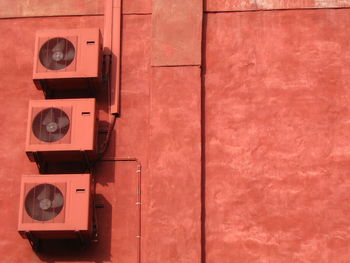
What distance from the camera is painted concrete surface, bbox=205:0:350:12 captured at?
38.0 feet

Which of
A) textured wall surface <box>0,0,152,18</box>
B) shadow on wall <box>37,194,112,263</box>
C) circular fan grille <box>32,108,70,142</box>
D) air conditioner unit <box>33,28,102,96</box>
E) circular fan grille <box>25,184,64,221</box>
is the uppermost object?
textured wall surface <box>0,0,152,18</box>

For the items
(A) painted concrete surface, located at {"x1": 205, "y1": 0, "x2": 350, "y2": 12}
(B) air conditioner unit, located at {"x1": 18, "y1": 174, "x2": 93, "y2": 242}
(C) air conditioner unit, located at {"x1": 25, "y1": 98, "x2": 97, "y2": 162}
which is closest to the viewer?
(B) air conditioner unit, located at {"x1": 18, "y1": 174, "x2": 93, "y2": 242}

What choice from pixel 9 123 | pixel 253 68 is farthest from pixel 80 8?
pixel 253 68

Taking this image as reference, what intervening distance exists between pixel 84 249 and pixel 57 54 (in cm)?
276

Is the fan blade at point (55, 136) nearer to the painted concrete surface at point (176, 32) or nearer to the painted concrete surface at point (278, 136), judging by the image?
the painted concrete surface at point (176, 32)

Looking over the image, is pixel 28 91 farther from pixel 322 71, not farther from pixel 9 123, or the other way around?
pixel 322 71

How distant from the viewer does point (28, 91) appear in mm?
11375

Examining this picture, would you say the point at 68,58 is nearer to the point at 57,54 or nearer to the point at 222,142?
the point at 57,54

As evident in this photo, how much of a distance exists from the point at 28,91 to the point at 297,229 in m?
4.32

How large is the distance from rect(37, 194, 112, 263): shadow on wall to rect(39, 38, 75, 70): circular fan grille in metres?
2.16

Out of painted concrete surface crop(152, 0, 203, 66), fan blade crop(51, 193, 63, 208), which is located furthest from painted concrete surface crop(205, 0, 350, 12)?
fan blade crop(51, 193, 63, 208)

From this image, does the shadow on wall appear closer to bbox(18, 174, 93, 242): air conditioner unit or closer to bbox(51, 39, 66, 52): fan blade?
bbox(18, 174, 93, 242): air conditioner unit

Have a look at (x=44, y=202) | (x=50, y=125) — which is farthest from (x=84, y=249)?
(x=50, y=125)

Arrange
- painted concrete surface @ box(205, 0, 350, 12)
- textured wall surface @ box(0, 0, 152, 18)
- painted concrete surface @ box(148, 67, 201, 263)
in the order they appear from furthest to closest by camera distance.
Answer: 1. textured wall surface @ box(0, 0, 152, 18)
2. painted concrete surface @ box(205, 0, 350, 12)
3. painted concrete surface @ box(148, 67, 201, 263)
